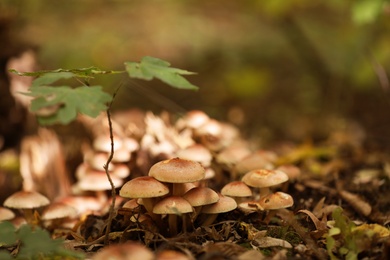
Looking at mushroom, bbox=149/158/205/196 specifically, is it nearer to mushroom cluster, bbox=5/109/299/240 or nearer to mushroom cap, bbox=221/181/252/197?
mushroom cluster, bbox=5/109/299/240

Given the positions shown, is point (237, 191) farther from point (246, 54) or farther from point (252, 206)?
point (246, 54)

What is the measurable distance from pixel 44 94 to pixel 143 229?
111 cm

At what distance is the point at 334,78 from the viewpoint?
30.1 feet

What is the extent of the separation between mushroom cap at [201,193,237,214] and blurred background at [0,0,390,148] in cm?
399

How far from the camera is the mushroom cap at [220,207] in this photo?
2.90 meters

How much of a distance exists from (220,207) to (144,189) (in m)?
0.52

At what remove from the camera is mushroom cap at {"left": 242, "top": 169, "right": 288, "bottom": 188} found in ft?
10.5

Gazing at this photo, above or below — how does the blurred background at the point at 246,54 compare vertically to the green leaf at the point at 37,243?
below

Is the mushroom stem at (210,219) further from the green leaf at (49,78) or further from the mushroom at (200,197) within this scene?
the green leaf at (49,78)

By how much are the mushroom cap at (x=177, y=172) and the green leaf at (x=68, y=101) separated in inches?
25.4

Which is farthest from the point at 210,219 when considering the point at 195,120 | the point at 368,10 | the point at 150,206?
the point at 368,10

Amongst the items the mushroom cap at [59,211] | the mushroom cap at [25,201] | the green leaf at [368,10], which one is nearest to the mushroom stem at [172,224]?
the mushroom cap at [59,211]

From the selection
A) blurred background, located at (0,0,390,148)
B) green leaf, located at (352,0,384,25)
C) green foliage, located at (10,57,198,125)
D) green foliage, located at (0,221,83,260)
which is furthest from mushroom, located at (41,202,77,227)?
green leaf, located at (352,0,384,25)

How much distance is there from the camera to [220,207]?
291 centimetres
